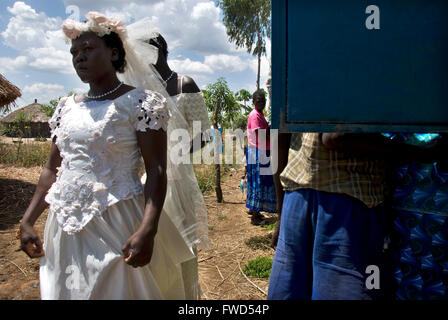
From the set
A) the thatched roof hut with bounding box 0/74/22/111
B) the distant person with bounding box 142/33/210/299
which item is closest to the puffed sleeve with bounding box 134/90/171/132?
the distant person with bounding box 142/33/210/299

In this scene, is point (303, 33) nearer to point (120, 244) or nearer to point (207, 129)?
point (120, 244)

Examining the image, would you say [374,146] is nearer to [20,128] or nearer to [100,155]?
[100,155]

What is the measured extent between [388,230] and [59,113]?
1.64m

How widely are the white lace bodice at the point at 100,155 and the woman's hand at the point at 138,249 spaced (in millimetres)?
194

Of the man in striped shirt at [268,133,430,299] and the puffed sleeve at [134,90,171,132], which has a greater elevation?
the puffed sleeve at [134,90,171,132]

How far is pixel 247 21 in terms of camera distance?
84.9 ft

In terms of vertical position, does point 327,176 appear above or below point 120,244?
above

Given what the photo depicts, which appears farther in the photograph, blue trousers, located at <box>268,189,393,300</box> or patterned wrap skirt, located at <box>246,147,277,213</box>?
patterned wrap skirt, located at <box>246,147,277,213</box>

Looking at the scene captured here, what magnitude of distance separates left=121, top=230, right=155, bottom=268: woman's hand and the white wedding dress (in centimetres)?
7

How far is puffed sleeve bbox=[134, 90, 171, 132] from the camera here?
1.54m

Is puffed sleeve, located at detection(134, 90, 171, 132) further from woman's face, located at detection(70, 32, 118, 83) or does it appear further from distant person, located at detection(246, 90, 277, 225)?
distant person, located at detection(246, 90, 277, 225)

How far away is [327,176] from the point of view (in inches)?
55.3

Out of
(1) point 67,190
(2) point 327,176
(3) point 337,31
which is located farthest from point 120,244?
(3) point 337,31

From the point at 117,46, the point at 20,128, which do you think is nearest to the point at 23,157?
the point at 117,46
